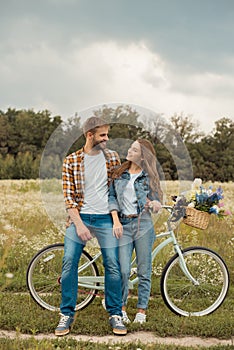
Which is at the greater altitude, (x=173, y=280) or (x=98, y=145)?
(x=98, y=145)

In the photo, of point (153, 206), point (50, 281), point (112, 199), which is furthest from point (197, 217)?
point (50, 281)

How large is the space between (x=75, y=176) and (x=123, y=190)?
430 millimetres

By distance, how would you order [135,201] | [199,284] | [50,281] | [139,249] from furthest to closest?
[50,281] → [199,284] → [139,249] → [135,201]

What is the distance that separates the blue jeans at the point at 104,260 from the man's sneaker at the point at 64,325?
43mm

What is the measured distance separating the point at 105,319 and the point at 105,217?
1079mm

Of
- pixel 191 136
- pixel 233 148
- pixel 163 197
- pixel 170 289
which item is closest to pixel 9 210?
pixel 170 289

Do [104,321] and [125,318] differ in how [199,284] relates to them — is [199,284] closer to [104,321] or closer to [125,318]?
[125,318]

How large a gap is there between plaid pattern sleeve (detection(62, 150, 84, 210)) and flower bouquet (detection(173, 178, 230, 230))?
1.11 meters

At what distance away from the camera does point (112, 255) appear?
4953mm

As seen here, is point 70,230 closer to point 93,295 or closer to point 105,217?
point 105,217

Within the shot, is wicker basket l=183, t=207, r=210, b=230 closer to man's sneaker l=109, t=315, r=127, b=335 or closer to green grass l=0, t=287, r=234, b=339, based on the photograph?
green grass l=0, t=287, r=234, b=339

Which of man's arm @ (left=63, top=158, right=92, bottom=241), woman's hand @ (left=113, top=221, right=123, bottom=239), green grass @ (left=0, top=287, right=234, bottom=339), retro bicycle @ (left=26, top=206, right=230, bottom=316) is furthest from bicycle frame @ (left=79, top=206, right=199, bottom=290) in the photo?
man's arm @ (left=63, top=158, right=92, bottom=241)

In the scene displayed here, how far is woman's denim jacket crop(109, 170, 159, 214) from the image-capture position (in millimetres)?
4906

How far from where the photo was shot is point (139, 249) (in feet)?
17.2
